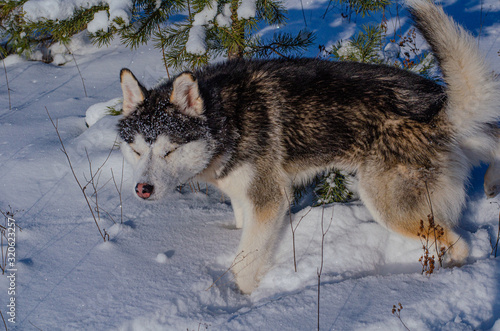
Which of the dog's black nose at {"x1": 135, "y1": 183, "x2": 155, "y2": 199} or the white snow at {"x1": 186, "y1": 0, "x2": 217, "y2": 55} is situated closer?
the dog's black nose at {"x1": 135, "y1": 183, "x2": 155, "y2": 199}

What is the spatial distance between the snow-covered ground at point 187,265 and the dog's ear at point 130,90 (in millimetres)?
1134

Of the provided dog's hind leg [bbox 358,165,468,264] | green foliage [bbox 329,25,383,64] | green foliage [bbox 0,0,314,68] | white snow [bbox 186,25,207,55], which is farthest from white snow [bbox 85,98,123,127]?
dog's hind leg [bbox 358,165,468,264]

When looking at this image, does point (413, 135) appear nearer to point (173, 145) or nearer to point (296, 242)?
point (296, 242)

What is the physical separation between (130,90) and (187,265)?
56.8 inches

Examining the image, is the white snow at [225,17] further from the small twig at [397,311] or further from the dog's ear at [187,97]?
the small twig at [397,311]

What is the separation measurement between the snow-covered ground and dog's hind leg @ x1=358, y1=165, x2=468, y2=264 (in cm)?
30

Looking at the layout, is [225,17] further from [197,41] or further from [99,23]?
[99,23]

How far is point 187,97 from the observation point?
289 cm

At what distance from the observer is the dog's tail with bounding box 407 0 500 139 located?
261 centimetres

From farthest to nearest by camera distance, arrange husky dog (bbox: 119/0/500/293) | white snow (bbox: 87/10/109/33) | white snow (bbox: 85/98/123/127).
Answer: white snow (bbox: 85/98/123/127) → white snow (bbox: 87/10/109/33) → husky dog (bbox: 119/0/500/293)

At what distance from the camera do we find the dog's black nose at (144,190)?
267 centimetres

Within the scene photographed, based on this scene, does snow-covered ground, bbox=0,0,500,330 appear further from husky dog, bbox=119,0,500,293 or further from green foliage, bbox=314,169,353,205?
husky dog, bbox=119,0,500,293

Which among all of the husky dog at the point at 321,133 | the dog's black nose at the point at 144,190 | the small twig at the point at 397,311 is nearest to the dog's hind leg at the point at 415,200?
the husky dog at the point at 321,133

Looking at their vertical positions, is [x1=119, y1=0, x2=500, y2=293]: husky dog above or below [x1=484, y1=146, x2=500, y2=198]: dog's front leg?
above
